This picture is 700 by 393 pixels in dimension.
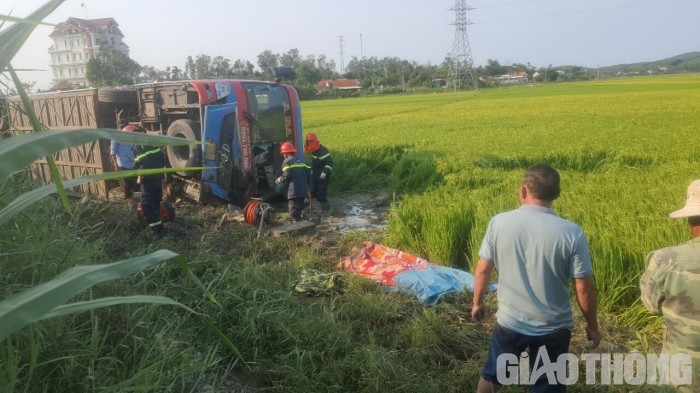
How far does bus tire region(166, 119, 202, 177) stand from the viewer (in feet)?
24.7

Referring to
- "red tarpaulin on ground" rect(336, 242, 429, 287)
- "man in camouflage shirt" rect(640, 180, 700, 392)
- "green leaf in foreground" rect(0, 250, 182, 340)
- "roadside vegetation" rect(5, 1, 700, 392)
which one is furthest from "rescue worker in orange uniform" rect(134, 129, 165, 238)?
"green leaf in foreground" rect(0, 250, 182, 340)

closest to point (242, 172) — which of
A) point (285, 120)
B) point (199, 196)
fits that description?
point (199, 196)

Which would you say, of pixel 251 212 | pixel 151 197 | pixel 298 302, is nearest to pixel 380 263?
pixel 298 302

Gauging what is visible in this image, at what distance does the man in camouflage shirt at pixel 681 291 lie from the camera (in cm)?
223

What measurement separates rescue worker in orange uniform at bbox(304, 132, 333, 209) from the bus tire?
199 centimetres

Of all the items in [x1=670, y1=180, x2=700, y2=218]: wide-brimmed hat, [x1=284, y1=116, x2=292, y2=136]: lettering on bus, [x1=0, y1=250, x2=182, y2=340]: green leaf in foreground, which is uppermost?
[x1=284, y1=116, x2=292, y2=136]: lettering on bus

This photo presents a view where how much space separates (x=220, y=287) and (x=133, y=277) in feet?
3.09

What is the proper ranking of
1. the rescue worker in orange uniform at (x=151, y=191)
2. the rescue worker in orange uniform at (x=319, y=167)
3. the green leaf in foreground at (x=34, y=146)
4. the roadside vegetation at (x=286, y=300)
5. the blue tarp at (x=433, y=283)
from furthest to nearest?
the rescue worker in orange uniform at (x=319, y=167) < the rescue worker in orange uniform at (x=151, y=191) < the blue tarp at (x=433, y=283) < the roadside vegetation at (x=286, y=300) < the green leaf in foreground at (x=34, y=146)

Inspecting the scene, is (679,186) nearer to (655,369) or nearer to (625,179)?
(625,179)

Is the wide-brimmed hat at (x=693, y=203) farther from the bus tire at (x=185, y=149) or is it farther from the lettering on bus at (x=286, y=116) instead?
the lettering on bus at (x=286, y=116)

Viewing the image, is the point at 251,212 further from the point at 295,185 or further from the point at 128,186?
the point at 128,186

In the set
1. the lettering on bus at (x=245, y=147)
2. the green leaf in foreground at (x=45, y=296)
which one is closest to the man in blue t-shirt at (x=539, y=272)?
the green leaf in foreground at (x=45, y=296)

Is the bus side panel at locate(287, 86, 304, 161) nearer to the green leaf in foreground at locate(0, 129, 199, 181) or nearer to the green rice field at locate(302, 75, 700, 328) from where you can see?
the green rice field at locate(302, 75, 700, 328)

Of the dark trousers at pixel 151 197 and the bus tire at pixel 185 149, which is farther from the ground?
the bus tire at pixel 185 149
